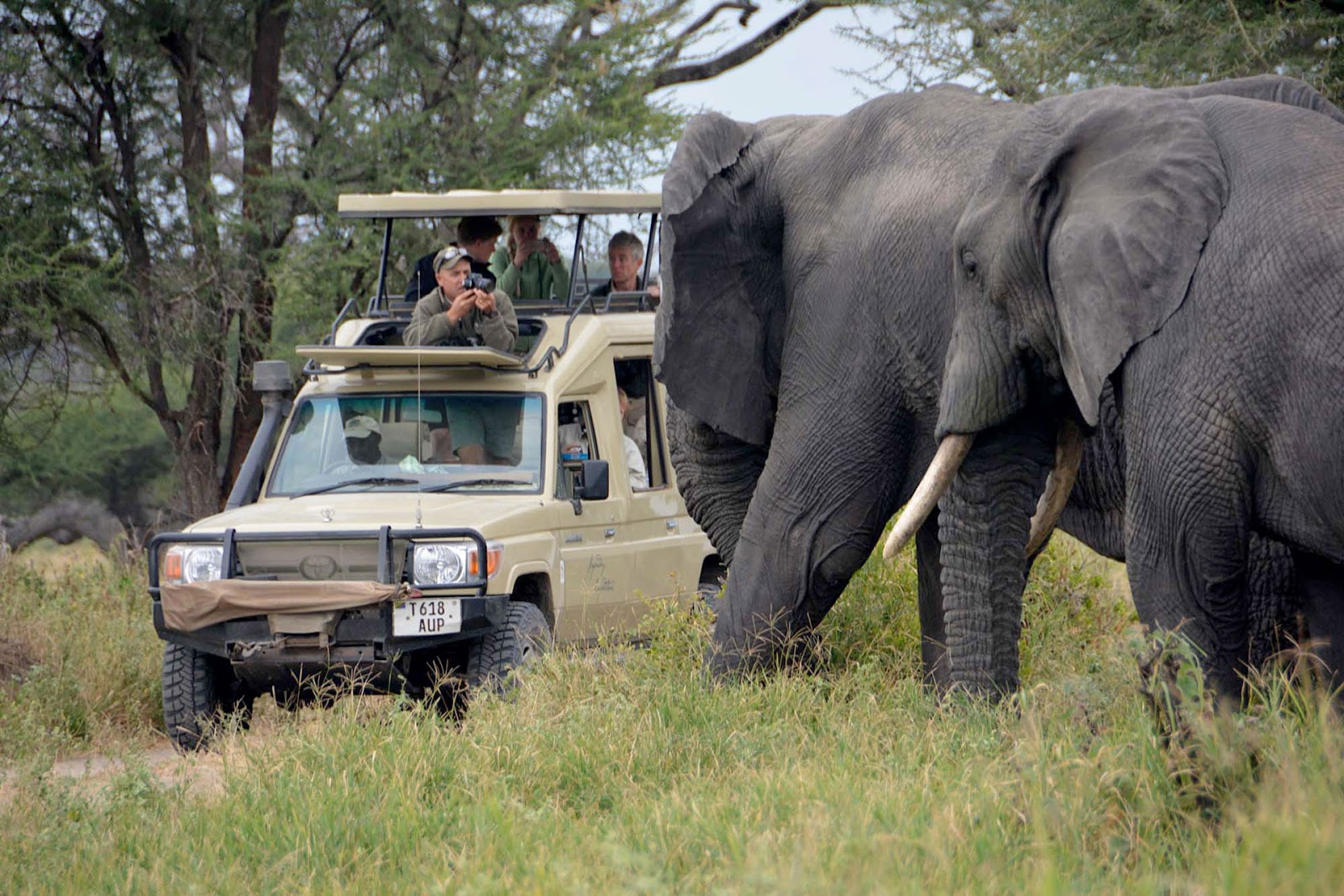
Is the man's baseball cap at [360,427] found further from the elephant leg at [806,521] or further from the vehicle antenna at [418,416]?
the elephant leg at [806,521]

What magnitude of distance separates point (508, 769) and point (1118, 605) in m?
3.75

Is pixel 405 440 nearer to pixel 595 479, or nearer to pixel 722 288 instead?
pixel 595 479

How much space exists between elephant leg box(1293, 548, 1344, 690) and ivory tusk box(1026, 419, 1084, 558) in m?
0.93

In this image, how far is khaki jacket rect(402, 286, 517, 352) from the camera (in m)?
8.70

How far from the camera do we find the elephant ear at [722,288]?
22.5 feet

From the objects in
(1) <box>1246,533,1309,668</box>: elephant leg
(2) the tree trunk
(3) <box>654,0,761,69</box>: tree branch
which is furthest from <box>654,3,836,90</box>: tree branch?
(1) <box>1246,533,1309,668</box>: elephant leg

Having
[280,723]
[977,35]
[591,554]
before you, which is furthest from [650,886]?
[977,35]

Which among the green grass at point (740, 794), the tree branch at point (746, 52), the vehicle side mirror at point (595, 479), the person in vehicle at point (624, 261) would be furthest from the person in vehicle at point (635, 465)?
the tree branch at point (746, 52)

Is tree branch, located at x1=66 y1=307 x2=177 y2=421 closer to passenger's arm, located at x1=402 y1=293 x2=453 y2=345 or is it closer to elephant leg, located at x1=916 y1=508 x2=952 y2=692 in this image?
passenger's arm, located at x1=402 y1=293 x2=453 y2=345

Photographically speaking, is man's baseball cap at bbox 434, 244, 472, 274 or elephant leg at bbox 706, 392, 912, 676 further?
man's baseball cap at bbox 434, 244, 472, 274

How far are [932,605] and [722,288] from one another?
4.74 feet

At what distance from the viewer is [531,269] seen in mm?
10117

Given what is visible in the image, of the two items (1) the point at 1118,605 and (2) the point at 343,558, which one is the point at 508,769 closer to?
(2) the point at 343,558

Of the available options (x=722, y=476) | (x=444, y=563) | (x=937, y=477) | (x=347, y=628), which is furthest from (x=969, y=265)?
(x=347, y=628)
